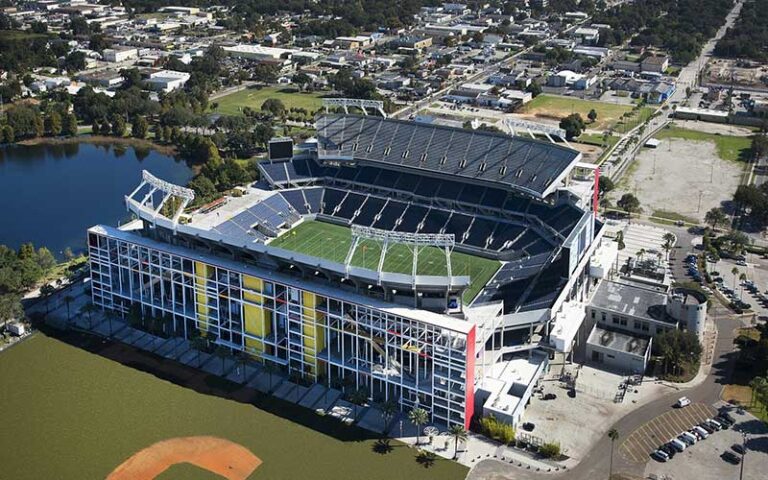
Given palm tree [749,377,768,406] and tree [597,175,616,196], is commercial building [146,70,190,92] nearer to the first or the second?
tree [597,175,616,196]

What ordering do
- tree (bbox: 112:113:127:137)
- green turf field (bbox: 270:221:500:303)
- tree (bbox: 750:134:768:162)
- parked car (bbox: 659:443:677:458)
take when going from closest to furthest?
parked car (bbox: 659:443:677:458) → green turf field (bbox: 270:221:500:303) → tree (bbox: 750:134:768:162) → tree (bbox: 112:113:127:137)

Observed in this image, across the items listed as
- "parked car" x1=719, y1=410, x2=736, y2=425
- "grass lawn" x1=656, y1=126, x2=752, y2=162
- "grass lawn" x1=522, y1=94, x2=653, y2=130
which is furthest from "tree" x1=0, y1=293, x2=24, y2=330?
"grass lawn" x1=656, y1=126, x2=752, y2=162

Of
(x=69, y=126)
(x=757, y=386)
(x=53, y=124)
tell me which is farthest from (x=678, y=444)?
(x=53, y=124)

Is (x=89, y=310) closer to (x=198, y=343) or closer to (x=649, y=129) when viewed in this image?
(x=198, y=343)

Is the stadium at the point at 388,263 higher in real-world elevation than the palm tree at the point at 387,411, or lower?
higher

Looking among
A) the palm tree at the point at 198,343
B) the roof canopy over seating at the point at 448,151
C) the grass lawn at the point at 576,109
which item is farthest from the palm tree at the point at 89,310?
the grass lawn at the point at 576,109

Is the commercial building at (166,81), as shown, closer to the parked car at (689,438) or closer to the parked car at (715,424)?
the parked car at (715,424)
